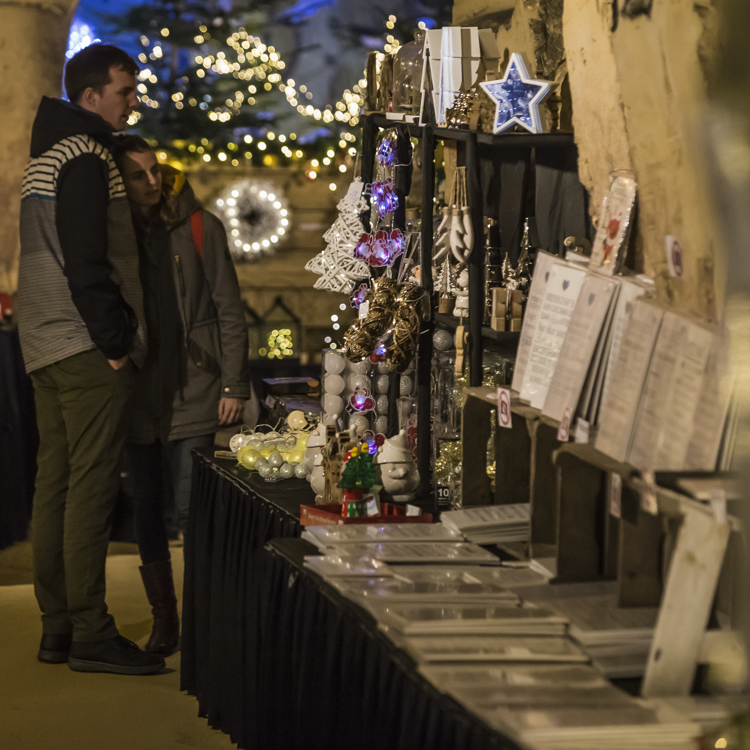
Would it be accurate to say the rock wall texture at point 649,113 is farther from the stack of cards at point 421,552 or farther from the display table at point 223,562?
the display table at point 223,562

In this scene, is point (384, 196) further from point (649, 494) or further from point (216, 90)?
point (216, 90)

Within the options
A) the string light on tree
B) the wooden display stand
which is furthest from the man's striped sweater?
the string light on tree

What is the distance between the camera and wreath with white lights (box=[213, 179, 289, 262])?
27.8ft

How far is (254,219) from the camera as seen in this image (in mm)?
8617

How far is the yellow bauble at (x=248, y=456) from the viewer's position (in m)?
2.77

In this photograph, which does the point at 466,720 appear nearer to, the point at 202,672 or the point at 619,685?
the point at 619,685

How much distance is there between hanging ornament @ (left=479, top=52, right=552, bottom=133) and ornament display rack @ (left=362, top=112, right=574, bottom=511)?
28 millimetres

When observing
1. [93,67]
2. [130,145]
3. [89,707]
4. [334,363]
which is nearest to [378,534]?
[334,363]

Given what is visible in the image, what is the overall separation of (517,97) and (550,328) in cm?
60

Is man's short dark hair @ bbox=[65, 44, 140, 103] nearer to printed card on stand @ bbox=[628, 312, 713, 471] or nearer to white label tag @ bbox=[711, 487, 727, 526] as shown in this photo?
printed card on stand @ bbox=[628, 312, 713, 471]

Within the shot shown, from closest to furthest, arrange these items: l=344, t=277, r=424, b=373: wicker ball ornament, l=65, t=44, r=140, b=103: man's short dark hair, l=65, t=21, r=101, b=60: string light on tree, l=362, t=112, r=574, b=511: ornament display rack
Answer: l=362, t=112, r=574, b=511: ornament display rack, l=344, t=277, r=424, b=373: wicker ball ornament, l=65, t=44, r=140, b=103: man's short dark hair, l=65, t=21, r=101, b=60: string light on tree

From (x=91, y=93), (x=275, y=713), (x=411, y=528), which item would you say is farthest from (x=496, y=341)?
(x=91, y=93)

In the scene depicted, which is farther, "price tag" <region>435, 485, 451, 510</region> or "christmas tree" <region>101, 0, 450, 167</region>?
"christmas tree" <region>101, 0, 450, 167</region>

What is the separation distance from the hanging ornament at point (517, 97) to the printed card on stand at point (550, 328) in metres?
0.44
